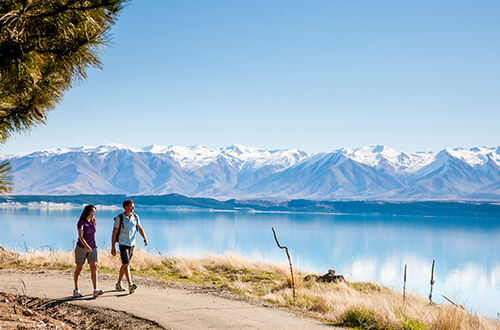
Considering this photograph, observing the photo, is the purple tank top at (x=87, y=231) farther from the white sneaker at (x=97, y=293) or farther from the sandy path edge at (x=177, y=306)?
the sandy path edge at (x=177, y=306)

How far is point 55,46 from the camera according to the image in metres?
5.77

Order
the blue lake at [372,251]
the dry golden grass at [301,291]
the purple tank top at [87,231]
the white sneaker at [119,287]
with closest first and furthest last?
the dry golden grass at [301,291] < the purple tank top at [87,231] < the white sneaker at [119,287] < the blue lake at [372,251]

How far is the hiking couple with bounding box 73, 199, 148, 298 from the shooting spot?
9.19 m

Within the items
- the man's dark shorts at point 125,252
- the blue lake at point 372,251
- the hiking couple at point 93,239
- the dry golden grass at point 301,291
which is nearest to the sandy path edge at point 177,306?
the hiking couple at point 93,239

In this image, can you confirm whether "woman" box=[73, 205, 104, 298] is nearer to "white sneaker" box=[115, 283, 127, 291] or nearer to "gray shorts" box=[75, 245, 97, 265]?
"gray shorts" box=[75, 245, 97, 265]

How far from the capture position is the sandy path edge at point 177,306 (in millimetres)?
7930

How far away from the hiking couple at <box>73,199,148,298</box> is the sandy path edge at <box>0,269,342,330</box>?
1.39ft

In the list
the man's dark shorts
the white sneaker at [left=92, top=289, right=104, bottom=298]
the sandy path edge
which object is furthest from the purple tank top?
the sandy path edge

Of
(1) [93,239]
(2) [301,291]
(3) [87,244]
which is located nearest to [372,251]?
(2) [301,291]

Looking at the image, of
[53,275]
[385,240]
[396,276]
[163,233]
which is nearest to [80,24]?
[53,275]

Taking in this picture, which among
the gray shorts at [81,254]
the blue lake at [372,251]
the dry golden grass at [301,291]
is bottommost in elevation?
the blue lake at [372,251]

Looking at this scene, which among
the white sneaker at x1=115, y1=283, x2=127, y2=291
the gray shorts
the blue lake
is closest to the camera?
the gray shorts

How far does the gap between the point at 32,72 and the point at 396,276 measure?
146 feet

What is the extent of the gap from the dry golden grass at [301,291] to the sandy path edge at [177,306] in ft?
2.74
